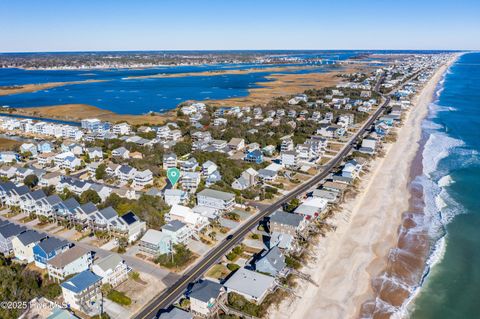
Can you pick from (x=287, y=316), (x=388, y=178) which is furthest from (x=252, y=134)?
(x=287, y=316)

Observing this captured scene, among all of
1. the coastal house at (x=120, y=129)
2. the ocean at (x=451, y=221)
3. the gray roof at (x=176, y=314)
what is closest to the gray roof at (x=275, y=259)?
the gray roof at (x=176, y=314)

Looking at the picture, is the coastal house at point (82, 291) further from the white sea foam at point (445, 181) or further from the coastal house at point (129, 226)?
the white sea foam at point (445, 181)

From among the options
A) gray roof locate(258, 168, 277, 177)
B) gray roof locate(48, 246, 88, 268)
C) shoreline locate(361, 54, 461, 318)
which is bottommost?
shoreline locate(361, 54, 461, 318)

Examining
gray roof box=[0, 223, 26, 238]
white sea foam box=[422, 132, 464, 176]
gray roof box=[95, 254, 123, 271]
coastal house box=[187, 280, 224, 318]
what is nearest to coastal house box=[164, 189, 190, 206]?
gray roof box=[95, 254, 123, 271]

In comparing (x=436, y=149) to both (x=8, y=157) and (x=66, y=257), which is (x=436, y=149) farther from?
(x=8, y=157)

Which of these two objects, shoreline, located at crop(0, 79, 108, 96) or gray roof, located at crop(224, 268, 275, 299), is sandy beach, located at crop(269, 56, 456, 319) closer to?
gray roof, located at crop(224, 268, 275, 299)

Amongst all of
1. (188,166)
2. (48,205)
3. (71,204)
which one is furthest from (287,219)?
(48,205)
